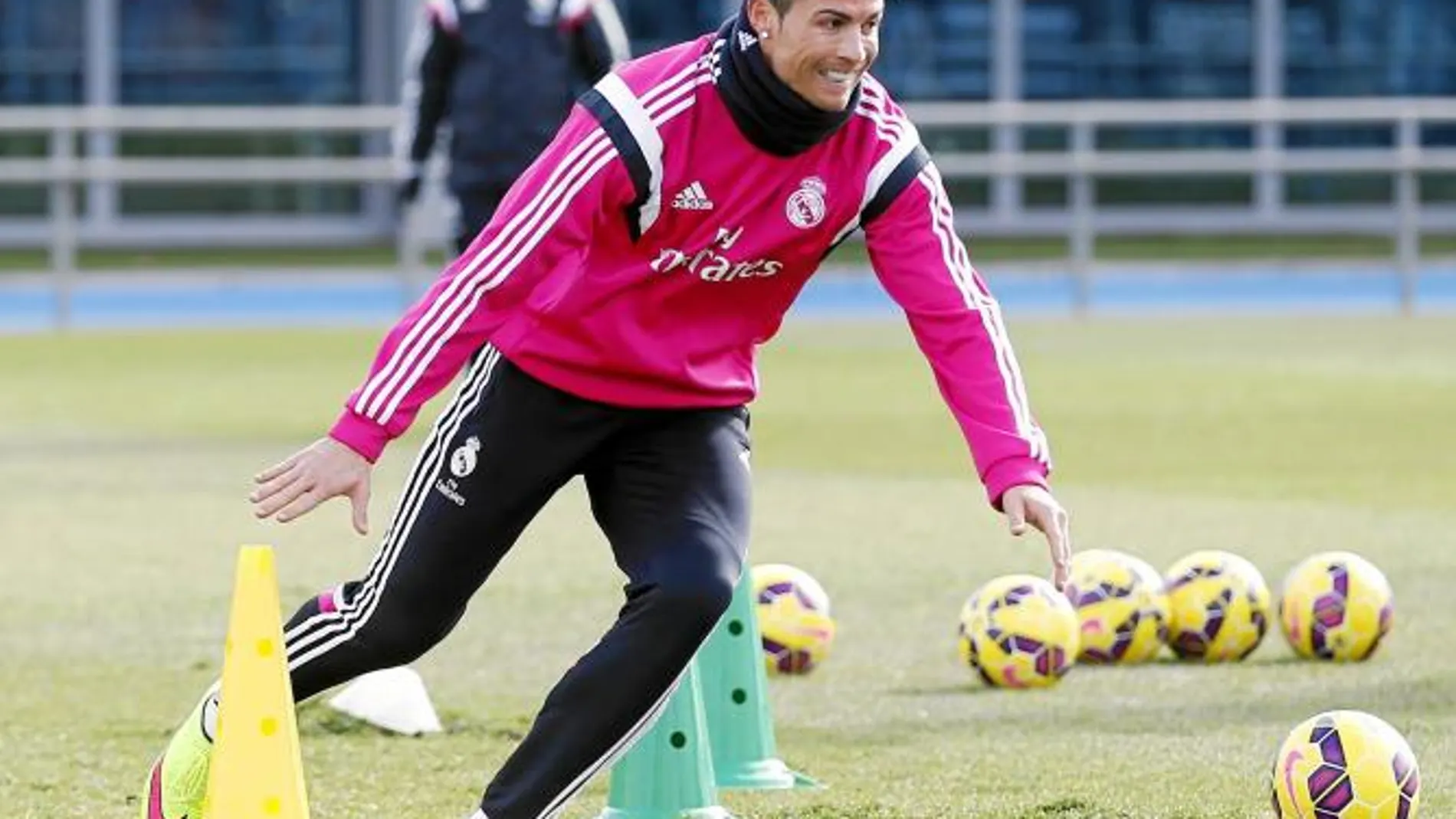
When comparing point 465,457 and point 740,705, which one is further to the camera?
point 740,705

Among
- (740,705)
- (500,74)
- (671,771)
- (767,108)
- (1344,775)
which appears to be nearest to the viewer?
(767,108)

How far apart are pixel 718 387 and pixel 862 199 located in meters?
0.41

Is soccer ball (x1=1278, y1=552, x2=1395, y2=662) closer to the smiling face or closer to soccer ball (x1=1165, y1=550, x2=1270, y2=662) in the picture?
soccer ball (x1=1165, y1=550, x2=1270, y2=662)

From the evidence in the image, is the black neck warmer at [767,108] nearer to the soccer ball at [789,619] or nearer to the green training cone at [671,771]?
the green training cone at [671,771]

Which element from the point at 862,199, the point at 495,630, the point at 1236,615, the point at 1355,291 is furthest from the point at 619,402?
the point at 1355,291

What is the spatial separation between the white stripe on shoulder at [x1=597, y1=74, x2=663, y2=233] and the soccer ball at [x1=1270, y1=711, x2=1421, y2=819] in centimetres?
161

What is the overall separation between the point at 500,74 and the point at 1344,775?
6725 mm

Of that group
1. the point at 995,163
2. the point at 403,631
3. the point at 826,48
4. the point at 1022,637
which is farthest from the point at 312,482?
the point at 995,163

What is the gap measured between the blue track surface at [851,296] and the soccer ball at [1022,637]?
1584 cm

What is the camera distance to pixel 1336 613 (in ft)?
27.6

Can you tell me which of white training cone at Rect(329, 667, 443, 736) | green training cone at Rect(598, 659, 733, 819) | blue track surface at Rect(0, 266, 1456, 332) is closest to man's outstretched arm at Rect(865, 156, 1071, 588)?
green training cone at Rect(598, 659, 733, 819)

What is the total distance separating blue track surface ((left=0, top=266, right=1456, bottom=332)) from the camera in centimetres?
2472

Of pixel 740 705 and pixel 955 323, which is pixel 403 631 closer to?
pixel 955 323

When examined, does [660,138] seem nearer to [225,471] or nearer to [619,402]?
[619,402]
